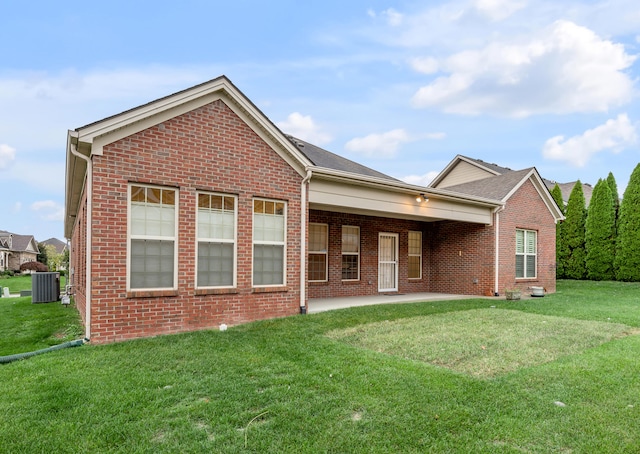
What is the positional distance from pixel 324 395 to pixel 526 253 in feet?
43.3

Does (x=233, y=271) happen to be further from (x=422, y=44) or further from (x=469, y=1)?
(x=422, y=44)

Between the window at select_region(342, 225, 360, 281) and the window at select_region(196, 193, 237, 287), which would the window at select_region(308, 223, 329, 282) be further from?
the window at select_region(196, 193, 237, 287)

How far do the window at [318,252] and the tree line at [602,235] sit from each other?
49.9ft

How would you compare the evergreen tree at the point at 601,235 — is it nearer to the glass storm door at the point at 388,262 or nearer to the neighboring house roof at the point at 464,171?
the neighboring house roof at the point at 464,171

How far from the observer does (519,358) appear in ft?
17.4

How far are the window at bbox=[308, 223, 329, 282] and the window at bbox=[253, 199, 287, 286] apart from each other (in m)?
3.55

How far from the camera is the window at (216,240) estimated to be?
280 inches

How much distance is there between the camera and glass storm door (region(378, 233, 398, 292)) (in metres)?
13.3

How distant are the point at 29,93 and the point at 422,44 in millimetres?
12923

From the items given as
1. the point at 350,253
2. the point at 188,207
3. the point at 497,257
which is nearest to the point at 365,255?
the point at 350,253

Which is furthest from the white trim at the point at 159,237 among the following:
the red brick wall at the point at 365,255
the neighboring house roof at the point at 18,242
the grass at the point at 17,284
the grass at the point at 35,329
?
the neighboring house roof at the point at 18,242

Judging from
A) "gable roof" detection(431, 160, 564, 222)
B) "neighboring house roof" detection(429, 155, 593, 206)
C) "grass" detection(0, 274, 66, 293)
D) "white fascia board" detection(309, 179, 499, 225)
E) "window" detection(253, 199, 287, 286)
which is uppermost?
"neighboring house roof" detection(429, 155, 593, 206)

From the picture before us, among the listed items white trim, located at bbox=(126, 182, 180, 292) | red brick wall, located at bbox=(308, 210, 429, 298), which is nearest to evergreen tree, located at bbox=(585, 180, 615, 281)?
red brick wall, located at bbox=(308, 210, 429, 298)

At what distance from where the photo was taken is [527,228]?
14289mm
